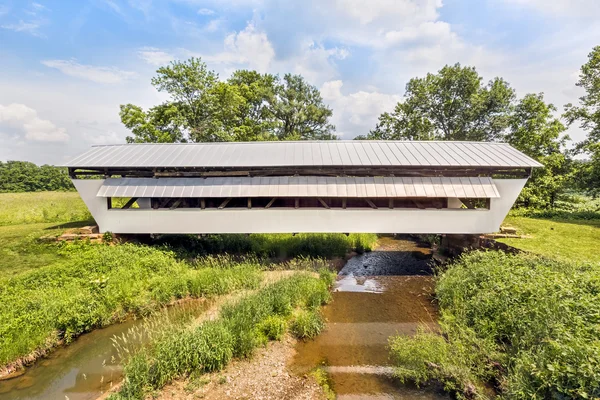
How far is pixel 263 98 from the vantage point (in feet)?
89.9

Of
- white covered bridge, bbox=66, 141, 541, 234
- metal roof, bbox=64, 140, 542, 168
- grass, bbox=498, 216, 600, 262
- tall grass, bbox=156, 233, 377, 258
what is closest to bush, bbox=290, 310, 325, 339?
white covered bridge, bbox=66, 141, 541, 234

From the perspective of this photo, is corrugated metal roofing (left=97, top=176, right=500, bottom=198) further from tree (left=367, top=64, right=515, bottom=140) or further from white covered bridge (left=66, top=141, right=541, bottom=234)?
tree (left=367, top=64, right=515, bottom=140)

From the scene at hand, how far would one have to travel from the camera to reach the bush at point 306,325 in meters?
7.09

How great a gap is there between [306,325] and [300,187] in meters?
5.12

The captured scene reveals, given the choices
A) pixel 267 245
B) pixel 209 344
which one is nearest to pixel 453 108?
pixel 267 245

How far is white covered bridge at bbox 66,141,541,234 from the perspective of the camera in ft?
34.2

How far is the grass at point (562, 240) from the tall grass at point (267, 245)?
698 cm

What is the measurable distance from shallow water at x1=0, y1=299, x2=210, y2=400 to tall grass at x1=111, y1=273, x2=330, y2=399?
28.7 inches

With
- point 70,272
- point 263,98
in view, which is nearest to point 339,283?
point 70,272

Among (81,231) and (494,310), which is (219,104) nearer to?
(81,231)

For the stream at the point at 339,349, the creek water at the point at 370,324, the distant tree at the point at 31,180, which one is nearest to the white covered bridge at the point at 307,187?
the creek water at the point at 370,324

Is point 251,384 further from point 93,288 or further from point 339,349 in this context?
point 93,288

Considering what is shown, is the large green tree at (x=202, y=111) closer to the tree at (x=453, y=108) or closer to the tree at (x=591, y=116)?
the tree at (x=453, y=108)

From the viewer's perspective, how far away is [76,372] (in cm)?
592
